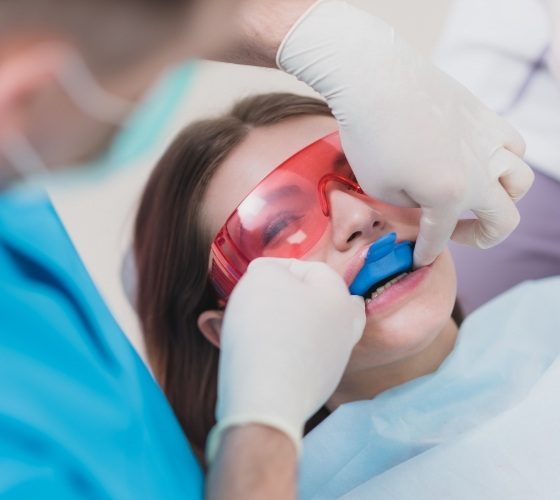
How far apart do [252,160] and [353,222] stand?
194 mm

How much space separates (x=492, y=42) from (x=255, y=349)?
1173 millimetres

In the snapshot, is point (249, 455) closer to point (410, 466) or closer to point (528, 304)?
point (410, 466)

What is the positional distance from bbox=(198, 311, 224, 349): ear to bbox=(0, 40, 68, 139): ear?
715 millimetres

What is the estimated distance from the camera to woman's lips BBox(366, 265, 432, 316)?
3.78 ft

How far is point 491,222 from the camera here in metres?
1.16

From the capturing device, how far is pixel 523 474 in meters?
1.15

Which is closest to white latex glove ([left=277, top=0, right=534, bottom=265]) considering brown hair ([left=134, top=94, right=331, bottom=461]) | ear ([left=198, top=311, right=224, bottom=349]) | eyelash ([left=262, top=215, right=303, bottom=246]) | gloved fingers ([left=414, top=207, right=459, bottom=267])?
gloved fingers ([left=414, top=207, right=459, bottom=267])

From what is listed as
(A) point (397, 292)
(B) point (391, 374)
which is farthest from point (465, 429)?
(A) point (397, 292)

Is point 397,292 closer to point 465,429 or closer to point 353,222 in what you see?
point 353,222

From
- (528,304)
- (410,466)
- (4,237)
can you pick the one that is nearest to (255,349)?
(4,237)

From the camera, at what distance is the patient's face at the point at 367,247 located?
1.14m

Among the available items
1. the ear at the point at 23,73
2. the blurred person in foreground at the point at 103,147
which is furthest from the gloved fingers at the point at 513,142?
the ear at the point at 23,73

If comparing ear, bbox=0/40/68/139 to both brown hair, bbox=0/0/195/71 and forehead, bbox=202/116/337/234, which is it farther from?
forehead, bbox=202/116/337/234

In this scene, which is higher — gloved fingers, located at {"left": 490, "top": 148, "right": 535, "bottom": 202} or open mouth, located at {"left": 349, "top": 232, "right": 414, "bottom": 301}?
gloved fingers, located at {"left": 490, "top": 148, "right": 535, "bottom": 202}
